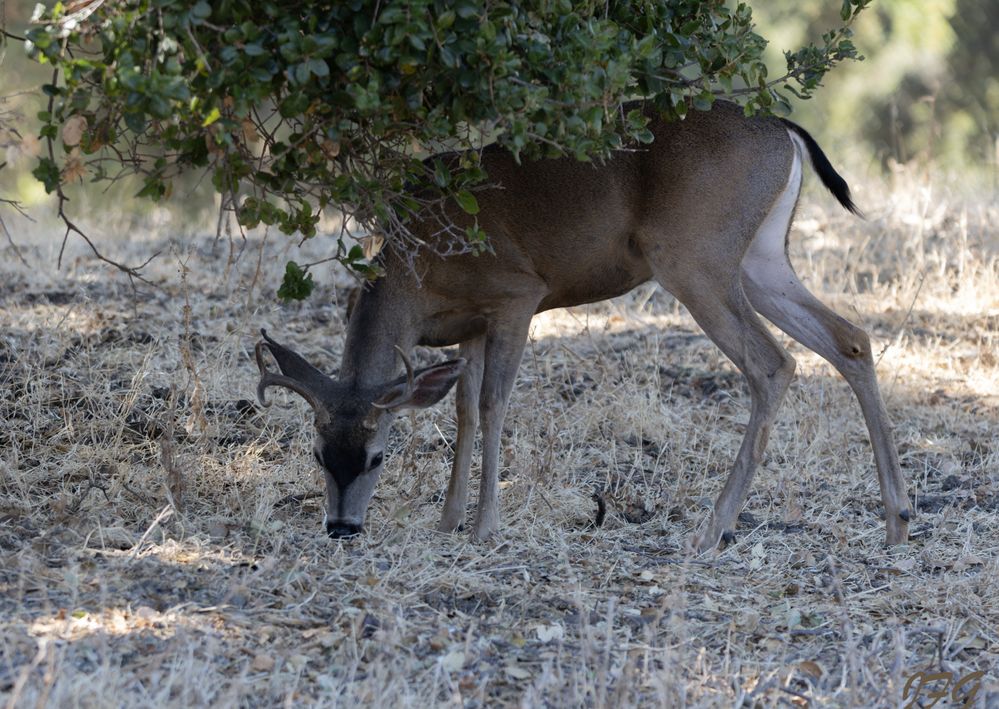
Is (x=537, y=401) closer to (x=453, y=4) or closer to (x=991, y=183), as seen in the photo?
(x=453, y=4)

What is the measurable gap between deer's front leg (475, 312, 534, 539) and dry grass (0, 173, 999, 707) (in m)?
0.30

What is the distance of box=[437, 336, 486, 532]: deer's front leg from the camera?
6246mm

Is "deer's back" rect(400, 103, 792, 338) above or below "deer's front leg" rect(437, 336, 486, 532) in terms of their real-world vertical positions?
above

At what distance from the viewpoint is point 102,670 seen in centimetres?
383

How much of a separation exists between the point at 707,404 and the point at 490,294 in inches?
86.5

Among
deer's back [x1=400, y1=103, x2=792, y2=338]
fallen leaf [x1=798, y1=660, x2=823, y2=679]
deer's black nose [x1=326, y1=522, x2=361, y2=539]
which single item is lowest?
fallen leaf [x1=798, y1=660, x2=823, y2=679]

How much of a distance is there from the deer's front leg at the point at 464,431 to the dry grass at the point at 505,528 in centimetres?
17

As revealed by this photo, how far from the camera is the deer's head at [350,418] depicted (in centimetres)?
571

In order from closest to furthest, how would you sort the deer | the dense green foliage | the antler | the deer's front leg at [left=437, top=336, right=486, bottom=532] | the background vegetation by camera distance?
the dense green foliage
the background vegetation
the antler
the deer
the deer's front leg at [left=437, top=336, right=486, bottom=532]

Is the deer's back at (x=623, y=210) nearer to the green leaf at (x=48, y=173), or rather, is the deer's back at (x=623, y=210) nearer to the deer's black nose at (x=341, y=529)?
the deer's black nose at (x=341, y=529)

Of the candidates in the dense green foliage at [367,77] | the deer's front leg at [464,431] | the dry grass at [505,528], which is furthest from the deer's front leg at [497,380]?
the dense green foliage at [367,77]

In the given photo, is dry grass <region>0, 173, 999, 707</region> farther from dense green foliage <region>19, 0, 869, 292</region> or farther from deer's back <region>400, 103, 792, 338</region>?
deer's back <region>400, 103, 792, 338</region>

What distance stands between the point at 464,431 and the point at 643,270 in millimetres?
1203

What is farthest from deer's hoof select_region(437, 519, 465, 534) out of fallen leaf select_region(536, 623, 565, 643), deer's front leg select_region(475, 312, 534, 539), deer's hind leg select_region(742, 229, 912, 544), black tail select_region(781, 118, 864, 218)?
black tail select_region(781, 118, 864, 218)
